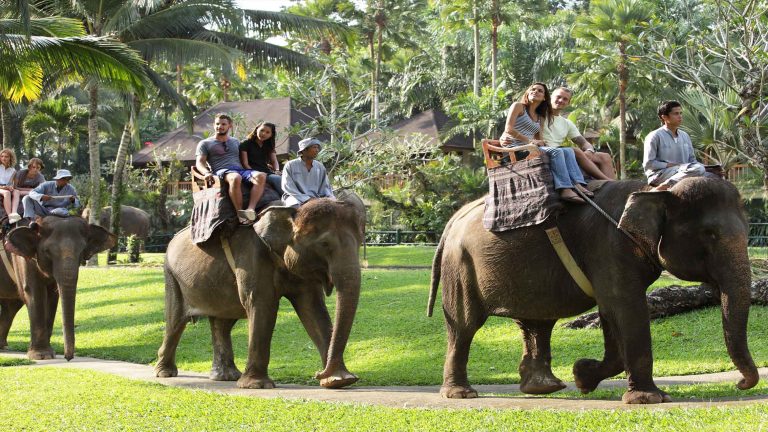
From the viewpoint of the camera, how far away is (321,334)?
10.4 m

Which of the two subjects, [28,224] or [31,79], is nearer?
[28,224]

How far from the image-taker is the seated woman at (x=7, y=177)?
14695 mm

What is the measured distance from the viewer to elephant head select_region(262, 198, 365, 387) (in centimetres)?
940

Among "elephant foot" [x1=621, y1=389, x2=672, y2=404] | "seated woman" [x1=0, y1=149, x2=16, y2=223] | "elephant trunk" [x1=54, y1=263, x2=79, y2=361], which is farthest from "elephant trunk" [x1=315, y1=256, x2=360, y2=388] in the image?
"seated woman" [x1=0, y1=149, x2=16, y2=223]

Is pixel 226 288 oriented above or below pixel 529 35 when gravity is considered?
below

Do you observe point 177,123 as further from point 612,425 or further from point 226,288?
point 612,425

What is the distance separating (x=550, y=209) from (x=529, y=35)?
146 ft

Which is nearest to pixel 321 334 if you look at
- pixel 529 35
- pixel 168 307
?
pixel 168 307

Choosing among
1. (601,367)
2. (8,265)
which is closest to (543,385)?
(601,367)

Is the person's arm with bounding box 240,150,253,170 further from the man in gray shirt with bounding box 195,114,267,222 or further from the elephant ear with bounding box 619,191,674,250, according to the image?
the elephant ear with bounding box 619,191,674,250

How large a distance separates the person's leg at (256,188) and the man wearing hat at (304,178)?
0.46 metres

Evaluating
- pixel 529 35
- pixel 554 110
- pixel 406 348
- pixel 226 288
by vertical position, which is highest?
pixel 529 35

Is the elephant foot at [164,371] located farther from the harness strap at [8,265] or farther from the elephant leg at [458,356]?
the harness strap at [8,265]

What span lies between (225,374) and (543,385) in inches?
149
